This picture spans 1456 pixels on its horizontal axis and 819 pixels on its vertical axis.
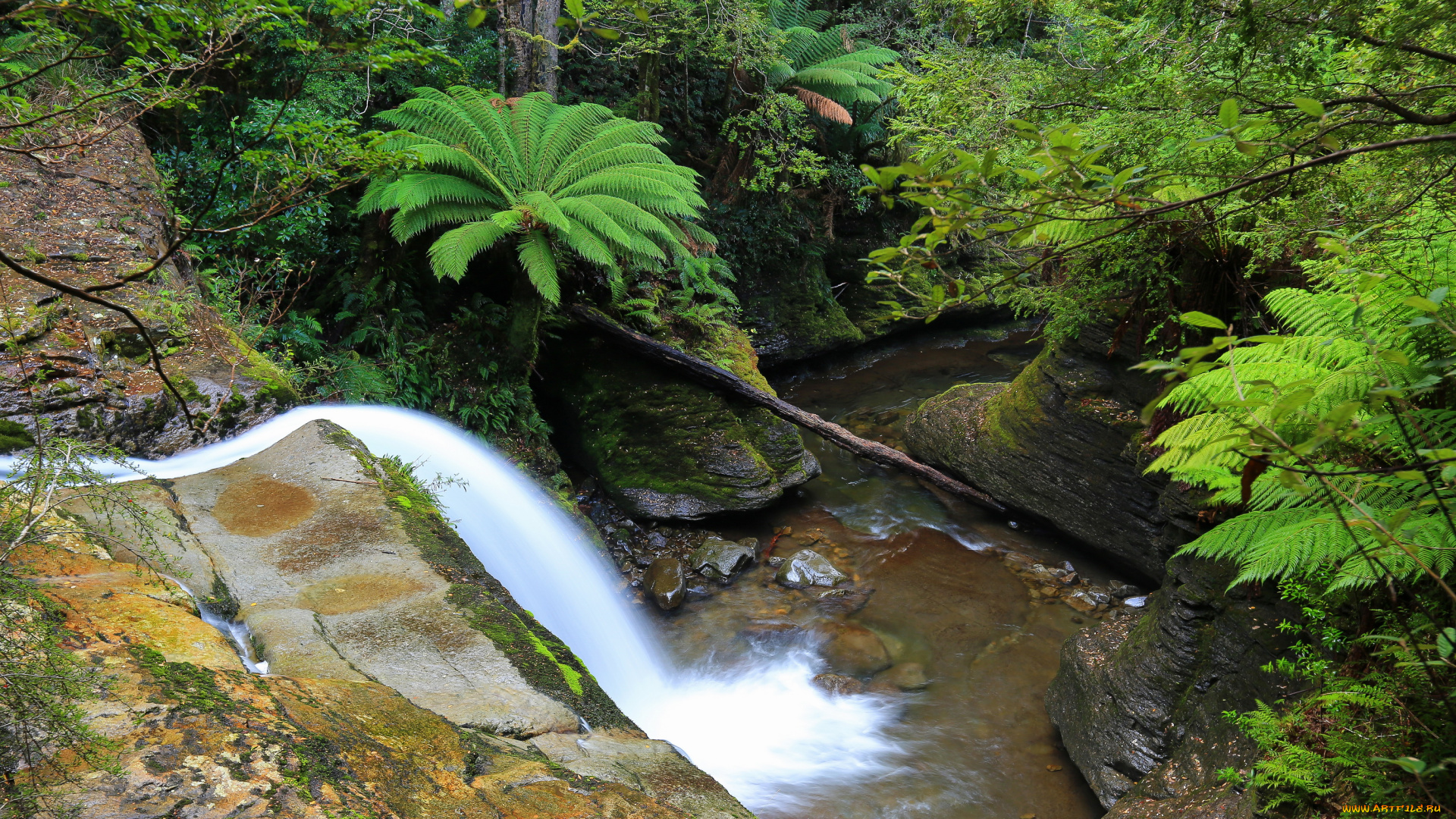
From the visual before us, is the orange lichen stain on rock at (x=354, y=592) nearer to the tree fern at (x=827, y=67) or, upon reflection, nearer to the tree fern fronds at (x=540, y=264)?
the tree fern fronds at (x=540, y=264)

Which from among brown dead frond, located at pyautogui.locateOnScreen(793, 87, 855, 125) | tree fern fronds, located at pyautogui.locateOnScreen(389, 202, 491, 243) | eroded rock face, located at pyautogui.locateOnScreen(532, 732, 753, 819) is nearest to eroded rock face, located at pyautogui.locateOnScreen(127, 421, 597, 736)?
eroded rock face, located at pyautogui.locateOnScreen(532, 732, 753, 819)

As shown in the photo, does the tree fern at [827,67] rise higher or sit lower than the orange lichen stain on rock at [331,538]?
higher

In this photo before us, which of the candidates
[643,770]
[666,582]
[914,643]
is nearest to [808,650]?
[914,643]

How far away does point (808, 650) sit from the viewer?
5445 mm

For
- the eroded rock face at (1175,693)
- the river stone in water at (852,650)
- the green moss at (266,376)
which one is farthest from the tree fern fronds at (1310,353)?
the green moss at (266,376)

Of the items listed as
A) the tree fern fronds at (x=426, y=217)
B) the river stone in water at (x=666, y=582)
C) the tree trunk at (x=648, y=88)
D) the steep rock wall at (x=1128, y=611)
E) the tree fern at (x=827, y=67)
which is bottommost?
the river stone in water at (x=666, y=582)

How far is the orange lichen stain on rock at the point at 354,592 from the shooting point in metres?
2.66

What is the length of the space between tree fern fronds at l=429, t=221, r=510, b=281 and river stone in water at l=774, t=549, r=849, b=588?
12.0ft

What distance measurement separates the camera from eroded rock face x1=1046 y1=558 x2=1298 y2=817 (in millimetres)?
3344

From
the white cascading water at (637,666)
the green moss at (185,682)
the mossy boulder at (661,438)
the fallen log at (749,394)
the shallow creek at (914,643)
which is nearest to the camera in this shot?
the green moss at (185,682)

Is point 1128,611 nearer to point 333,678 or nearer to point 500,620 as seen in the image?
point 500,620

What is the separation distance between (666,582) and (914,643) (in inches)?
82.0

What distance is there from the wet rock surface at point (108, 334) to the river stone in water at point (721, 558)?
11.4ft

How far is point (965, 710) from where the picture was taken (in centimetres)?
479
